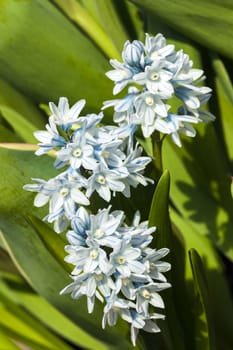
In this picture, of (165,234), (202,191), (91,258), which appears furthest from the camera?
(202,191)

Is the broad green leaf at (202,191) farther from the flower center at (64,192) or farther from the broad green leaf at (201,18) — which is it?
the flower center at (64,192)

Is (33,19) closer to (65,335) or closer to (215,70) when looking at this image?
(215,70)

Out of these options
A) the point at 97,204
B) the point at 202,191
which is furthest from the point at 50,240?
the point at 202,191

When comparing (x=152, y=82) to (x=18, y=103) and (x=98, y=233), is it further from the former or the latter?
(x=18, y=103)

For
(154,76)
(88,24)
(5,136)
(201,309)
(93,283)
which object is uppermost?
(88,24)

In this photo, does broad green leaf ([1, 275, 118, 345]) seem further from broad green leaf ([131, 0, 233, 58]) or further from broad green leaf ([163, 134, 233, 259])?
broad green leaf ([131, 0, 233, 58])

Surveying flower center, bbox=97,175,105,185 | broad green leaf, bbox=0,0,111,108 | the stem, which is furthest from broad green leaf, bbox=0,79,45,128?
flower center, bbox=97,175,105,185
